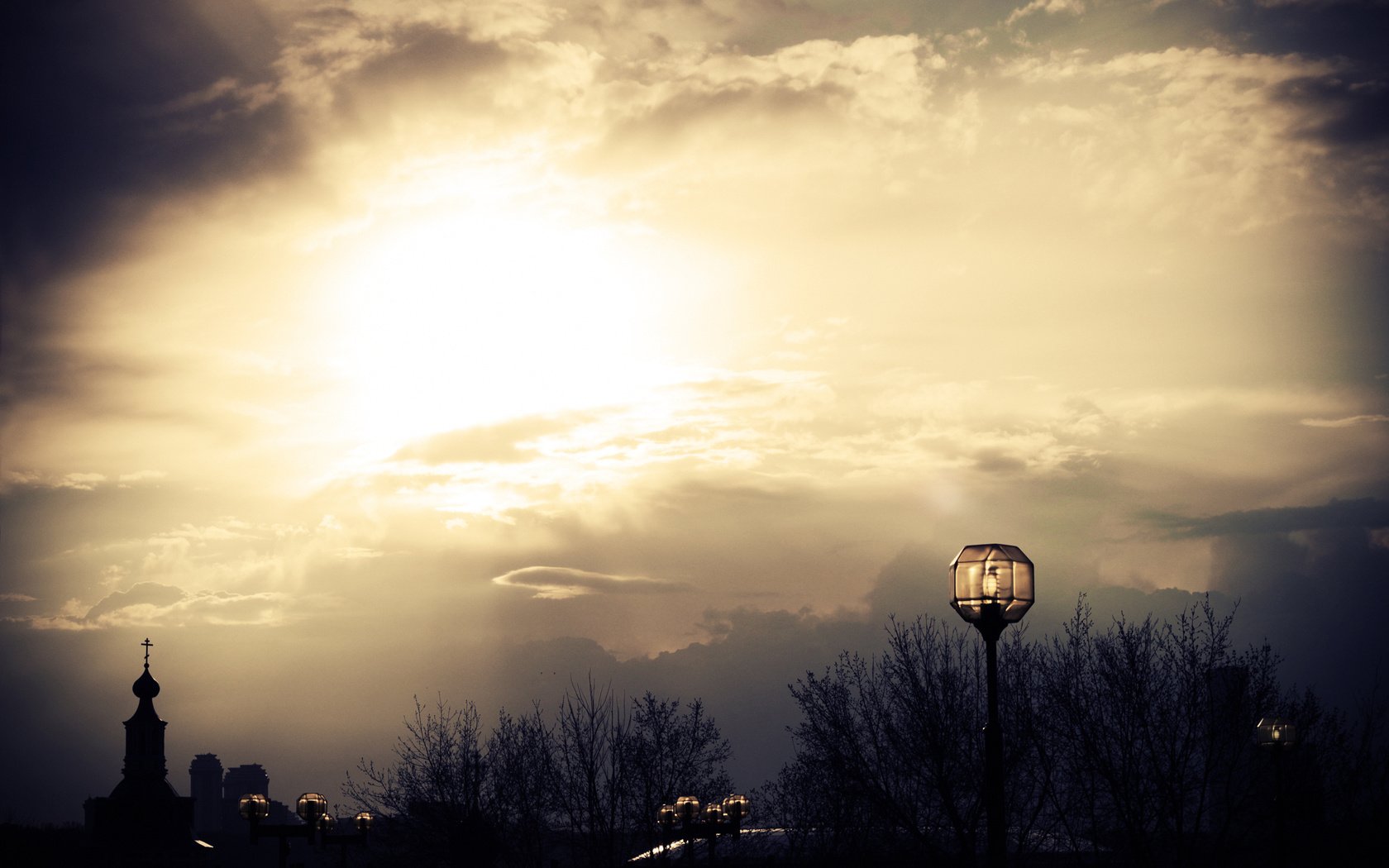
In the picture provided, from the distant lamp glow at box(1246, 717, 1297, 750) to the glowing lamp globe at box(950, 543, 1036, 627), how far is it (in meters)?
20.3

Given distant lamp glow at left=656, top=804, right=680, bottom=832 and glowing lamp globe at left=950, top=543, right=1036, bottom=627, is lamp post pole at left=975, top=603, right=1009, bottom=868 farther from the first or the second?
distant lamp glow at left=656, top=804, right=680, bottom=832

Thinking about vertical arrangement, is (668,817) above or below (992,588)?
below

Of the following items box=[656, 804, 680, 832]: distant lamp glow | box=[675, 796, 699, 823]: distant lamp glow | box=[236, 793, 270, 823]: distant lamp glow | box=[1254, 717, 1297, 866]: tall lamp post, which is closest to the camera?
box=[1254, 717, 1297, 866]: tall lamp post

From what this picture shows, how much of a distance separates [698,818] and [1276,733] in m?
18.5

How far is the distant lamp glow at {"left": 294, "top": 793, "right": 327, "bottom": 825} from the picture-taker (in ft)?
147

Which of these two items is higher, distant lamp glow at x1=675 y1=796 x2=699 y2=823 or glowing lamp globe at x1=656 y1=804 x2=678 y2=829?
distant lamp glow at x1=675 y1=796 x2=699 y2=823

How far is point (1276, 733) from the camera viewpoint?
31.5m

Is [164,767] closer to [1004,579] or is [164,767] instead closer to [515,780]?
[515,780]

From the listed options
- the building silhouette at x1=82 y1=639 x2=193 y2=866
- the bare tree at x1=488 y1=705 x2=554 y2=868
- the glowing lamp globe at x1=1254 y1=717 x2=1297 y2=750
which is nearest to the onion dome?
the building silhouette at x1=82 y1=639 x2=193 y2=866

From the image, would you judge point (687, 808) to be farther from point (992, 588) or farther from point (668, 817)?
point (992, 588)

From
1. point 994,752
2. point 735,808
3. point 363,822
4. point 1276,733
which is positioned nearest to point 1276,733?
point 1276,733

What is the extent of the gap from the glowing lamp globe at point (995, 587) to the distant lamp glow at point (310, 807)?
35.8 metres

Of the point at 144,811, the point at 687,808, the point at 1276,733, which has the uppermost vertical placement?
the point at 1276,733

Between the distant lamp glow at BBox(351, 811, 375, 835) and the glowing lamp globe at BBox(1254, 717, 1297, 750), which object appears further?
the distant lamp glow at BBox(351, 811, 375, 835)
